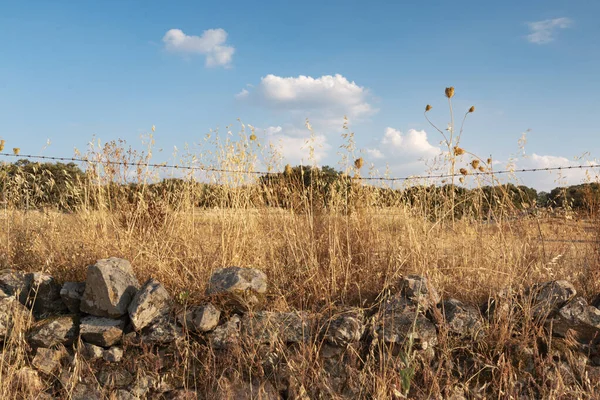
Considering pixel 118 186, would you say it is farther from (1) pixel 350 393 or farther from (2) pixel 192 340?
(1) pixel 350 393

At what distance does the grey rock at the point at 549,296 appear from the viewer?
3684 millimetres

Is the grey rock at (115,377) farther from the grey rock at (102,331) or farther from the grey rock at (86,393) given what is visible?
the grey rock at (102,331)

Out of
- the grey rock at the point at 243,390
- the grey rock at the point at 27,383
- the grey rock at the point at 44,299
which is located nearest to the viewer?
the grey rock at the point at 243,390

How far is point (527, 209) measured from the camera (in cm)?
603

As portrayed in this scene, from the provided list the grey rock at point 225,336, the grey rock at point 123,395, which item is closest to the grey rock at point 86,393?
the grey rock at point 123,395

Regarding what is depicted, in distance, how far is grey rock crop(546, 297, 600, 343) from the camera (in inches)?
143

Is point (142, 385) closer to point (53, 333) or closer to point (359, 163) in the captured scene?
point (53, 333)

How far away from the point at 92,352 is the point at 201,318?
34.3 inches

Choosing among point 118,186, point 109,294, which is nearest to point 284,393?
point 109,294

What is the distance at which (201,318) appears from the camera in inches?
138

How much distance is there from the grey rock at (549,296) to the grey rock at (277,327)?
1761 mm

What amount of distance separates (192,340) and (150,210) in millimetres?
2293

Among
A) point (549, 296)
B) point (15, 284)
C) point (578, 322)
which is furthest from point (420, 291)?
point (15, 284)

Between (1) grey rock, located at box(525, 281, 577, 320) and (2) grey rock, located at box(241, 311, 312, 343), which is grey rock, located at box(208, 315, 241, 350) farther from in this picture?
(1) grey rock, located at box(525, 281, 577, 320)
